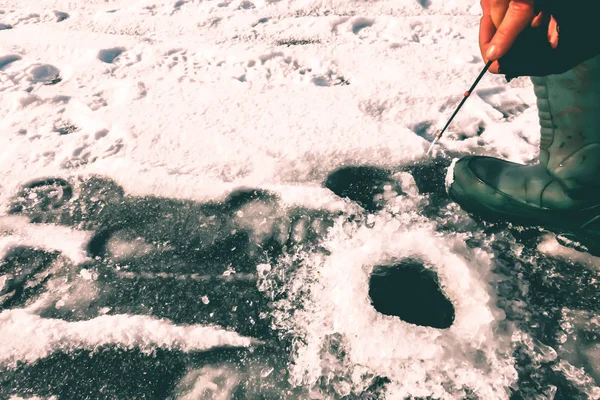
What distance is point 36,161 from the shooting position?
67.8 inches

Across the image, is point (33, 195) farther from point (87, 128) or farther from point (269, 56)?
point (269, 56)

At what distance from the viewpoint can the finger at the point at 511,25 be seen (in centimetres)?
86

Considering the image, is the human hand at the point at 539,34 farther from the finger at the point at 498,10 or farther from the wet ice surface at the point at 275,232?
the wet ice surface at the point at 275,232

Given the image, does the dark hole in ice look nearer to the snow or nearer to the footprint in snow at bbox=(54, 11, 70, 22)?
the snow

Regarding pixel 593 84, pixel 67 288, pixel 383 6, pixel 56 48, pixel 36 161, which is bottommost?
pixel 67 288

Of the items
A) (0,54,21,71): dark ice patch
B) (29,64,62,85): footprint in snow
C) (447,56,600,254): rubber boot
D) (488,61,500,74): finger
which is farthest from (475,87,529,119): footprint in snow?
(0,54,21,71): dark ice patch

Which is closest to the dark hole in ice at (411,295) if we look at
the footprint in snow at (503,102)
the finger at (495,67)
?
the finger at (495,67)

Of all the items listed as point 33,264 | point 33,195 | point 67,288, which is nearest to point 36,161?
point 33,195

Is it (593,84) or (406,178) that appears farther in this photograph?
(406,178)

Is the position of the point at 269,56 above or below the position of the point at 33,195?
above

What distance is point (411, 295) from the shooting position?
1.22m

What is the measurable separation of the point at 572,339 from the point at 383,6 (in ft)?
6.99

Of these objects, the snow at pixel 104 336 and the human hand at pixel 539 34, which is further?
the snow at pixel 104 336

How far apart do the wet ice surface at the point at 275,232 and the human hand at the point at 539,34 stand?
592mm
